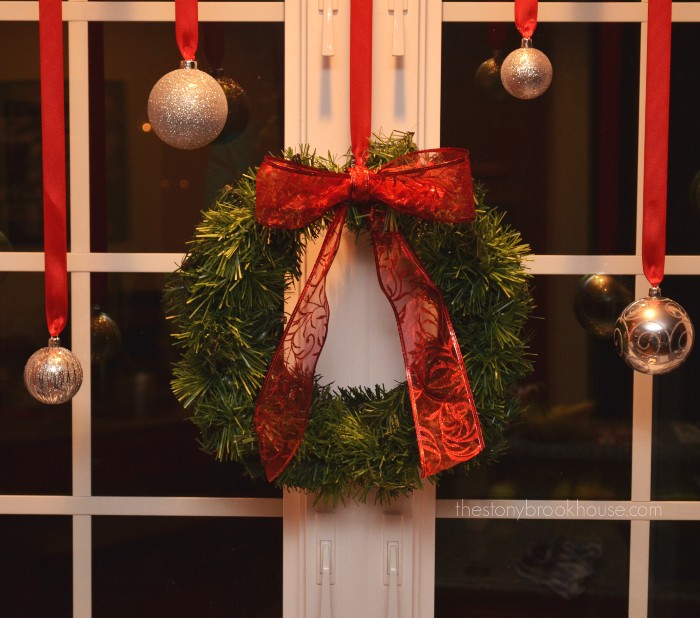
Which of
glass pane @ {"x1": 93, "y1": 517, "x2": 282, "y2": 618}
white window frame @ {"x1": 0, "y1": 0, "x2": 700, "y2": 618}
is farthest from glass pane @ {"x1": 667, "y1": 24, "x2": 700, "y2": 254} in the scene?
glass pane @ {"x1": 93, "y1": 517, "x2": 282, "y2": 618}

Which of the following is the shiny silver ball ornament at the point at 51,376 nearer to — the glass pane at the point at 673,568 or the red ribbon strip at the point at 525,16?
the red ribbon strip at the point at 525,16

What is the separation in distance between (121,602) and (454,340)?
0.69m

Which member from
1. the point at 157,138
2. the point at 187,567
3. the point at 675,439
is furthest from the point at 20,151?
the point at 675,439

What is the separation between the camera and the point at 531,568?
1266 mm

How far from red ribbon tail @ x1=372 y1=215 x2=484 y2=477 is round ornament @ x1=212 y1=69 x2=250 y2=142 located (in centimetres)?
29

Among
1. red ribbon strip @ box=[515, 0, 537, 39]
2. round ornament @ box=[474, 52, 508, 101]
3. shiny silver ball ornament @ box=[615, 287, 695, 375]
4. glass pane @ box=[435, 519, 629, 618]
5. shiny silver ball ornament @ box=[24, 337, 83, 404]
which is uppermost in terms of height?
red ribbon strip @ box=[515, 0, 537, 39]

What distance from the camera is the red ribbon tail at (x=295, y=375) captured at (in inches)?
41.5

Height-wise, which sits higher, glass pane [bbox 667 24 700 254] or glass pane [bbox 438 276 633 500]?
glass pane [bbox 667 24 700 254]

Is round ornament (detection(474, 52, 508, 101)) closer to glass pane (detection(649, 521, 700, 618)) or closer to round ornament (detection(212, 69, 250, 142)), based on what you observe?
round ornament (detection(212, 69, 250, 142))

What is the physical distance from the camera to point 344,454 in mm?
1067

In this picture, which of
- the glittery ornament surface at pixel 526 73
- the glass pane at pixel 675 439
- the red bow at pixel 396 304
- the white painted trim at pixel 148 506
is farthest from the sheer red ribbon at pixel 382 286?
the glass pane at pixel 675 439

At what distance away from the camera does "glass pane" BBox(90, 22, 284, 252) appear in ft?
3.99

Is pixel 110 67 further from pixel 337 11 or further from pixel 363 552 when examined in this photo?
pixel 363 552

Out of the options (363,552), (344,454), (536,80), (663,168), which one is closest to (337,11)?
(536,80)
